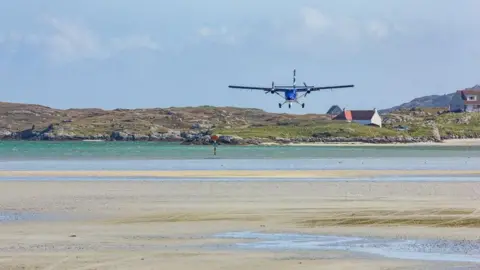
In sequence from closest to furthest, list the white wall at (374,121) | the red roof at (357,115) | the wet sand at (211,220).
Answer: the wet sand at (211,220)
the white wall at (374,121)
the red roof at (357,115)

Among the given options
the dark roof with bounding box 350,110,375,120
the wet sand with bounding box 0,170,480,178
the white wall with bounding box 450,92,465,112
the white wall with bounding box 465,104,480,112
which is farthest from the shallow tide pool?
the white wall with bounding box 450,92,465,112

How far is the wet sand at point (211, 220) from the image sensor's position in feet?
54.8

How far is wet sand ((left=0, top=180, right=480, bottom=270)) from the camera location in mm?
16703

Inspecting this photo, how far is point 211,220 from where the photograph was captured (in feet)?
75.9

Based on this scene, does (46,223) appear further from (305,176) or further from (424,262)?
(305,176)

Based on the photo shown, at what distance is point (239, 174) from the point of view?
151 ft

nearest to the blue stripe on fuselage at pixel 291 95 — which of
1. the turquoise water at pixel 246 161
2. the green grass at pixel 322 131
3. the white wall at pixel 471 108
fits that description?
the turquoise water at pixel 246 161

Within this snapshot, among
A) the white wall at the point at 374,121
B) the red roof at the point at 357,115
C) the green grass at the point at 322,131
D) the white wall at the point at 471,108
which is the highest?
the white wall at the point at 471,108

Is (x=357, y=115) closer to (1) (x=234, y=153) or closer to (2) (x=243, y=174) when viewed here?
(1) (x=234, y=153)

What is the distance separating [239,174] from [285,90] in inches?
1853

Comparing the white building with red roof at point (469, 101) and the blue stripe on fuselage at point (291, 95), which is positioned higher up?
the white building with red roof at point (469, 101)

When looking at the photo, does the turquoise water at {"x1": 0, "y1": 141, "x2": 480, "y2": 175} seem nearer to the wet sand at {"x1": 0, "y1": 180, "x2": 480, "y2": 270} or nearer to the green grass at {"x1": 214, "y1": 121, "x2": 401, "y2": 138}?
the wet sand at {"x1": 0, "y1": 180, "x2": 480, "y2": 270}

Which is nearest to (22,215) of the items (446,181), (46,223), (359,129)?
(46,223)

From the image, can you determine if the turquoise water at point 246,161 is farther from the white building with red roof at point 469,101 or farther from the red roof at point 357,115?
the white building with red roof at point 469,101
